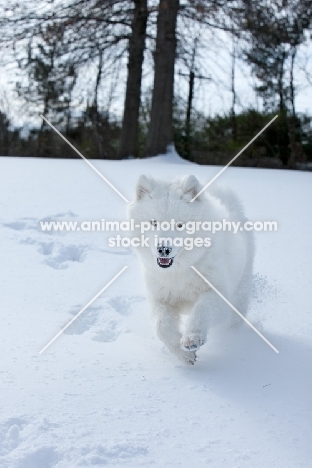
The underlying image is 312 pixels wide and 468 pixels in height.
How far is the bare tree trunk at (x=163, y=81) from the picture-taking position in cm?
1283

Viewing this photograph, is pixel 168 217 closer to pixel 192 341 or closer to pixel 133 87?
pixel 192 341

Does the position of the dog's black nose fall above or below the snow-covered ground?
above

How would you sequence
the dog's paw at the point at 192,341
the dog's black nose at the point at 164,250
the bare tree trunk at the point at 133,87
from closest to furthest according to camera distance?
the dog's paw at the point at 192,341, the dog's black nose at the point at 164,250, the bare tree trunk at the point at 133,87

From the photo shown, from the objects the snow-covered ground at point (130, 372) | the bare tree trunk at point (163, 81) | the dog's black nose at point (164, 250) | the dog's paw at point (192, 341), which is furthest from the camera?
the bare tree trunk at point (163, 81)

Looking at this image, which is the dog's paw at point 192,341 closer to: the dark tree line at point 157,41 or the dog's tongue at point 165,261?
the dog's tongue at point 165,261

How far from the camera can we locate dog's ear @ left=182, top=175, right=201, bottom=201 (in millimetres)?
3482

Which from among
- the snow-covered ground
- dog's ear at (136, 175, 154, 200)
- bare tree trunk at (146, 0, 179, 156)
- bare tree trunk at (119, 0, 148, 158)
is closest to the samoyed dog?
dog's ear at (136, 175, 154, 200)

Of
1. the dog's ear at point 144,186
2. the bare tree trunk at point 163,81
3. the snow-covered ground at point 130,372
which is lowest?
the snow-covered ground at point 130,372

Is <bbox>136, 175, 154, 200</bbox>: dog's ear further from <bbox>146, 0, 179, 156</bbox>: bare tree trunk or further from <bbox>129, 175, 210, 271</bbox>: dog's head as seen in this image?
<bbox>146, 0, 179, 156</bbox>: bare tree trunk

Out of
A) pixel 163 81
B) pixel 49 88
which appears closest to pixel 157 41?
pixel 163 81

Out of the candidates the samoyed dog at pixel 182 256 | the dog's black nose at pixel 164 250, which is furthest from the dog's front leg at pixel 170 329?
the dog's black nose at pixel 164 250

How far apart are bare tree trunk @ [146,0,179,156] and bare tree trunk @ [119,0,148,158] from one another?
135 centimetres

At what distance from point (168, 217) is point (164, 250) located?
9.3 inches

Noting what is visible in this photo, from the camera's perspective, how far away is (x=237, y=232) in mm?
4020
